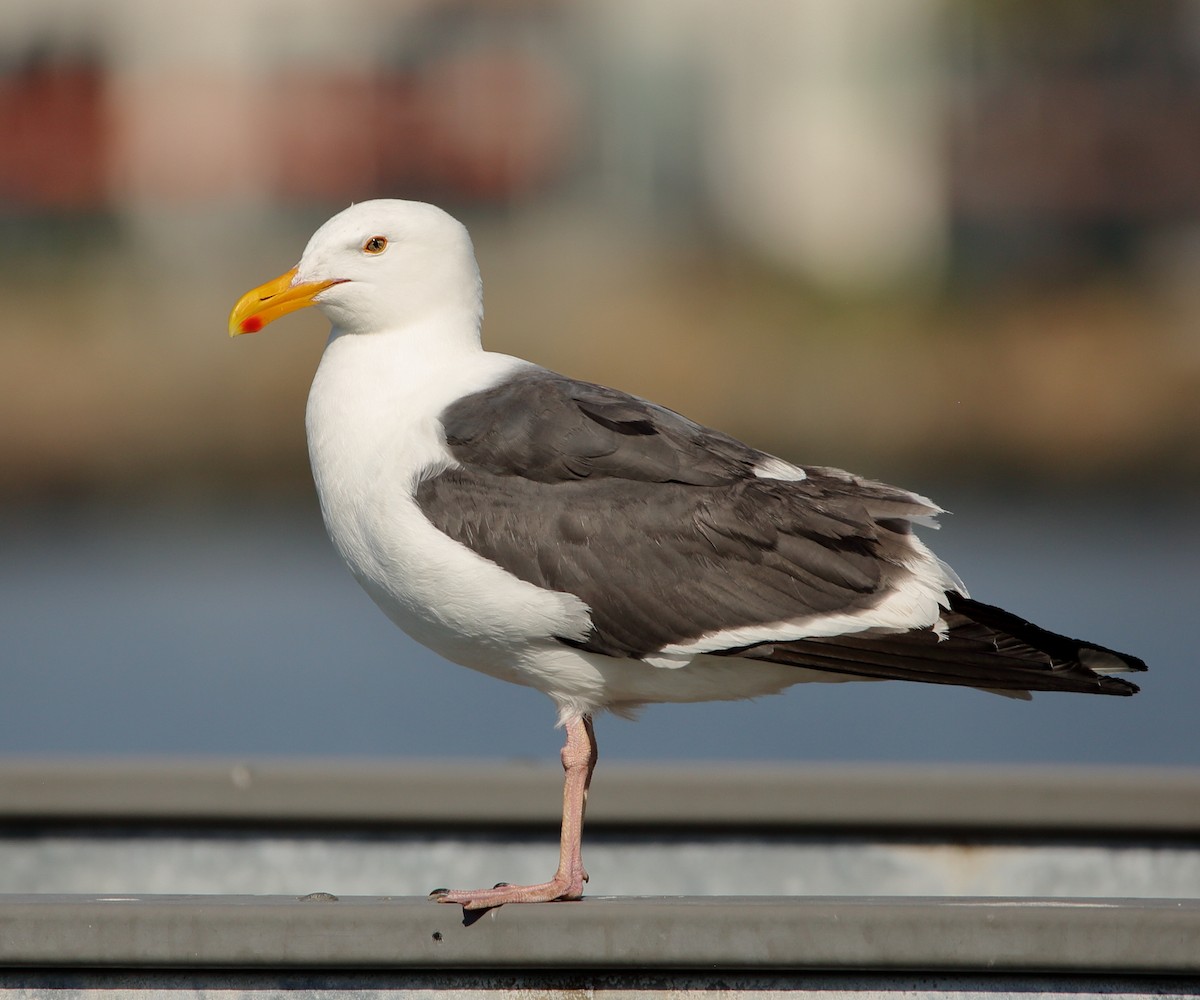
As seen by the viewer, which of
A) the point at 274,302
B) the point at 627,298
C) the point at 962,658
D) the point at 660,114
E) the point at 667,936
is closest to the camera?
the point at 667,936

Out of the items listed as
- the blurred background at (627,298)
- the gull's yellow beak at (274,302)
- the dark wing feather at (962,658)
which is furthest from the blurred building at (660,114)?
the dark wing feather at (962,658)

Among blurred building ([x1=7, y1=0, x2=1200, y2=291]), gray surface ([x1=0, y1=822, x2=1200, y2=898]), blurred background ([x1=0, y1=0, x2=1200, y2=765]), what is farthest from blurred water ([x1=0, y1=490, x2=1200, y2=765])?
blurred building ([x1=7, y1=0, x2=1200, y2=291])

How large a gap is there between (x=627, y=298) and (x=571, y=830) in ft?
62.0

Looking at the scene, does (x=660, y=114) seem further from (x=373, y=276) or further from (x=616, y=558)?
(x=616, y=558)

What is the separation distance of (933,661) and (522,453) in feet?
3.38

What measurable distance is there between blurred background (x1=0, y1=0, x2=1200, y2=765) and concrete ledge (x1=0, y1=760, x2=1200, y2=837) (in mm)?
5739

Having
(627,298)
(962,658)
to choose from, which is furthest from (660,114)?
(962,658)

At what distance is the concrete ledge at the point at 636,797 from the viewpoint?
482cm

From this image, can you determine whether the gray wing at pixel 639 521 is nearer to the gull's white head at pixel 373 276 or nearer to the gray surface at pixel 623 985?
the gull's white head at pixel 373 276

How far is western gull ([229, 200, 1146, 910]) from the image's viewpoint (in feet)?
13.7

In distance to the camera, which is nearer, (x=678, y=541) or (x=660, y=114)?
(x=678, y=541)

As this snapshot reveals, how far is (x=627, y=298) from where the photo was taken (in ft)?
75.0

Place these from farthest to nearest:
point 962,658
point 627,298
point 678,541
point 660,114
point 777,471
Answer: point 660,114, point 627,298, point 777,471, point 678,541, point 962,658

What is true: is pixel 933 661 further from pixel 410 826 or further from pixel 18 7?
pixel 18 7
